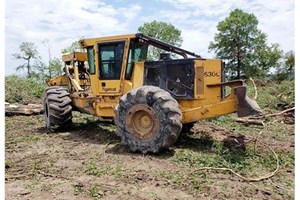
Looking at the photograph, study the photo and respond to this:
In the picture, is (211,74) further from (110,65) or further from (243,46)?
(243,46)

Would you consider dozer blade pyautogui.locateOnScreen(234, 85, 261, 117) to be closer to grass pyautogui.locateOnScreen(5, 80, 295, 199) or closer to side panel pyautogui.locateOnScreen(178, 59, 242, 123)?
side panel pyautogui.locateOnScreen(178, 59, 242, 123)

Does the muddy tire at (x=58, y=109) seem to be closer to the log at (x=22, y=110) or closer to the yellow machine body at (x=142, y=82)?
the yellow machine body at (x=142, y=82)

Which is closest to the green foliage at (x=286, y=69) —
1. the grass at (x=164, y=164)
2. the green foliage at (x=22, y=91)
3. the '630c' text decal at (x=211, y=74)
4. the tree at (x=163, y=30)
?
the tree at (x=163, y=30)

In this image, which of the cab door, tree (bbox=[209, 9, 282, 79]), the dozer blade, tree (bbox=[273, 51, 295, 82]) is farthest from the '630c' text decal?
Answer: tree (bbox=[209, 9, 282, 79])

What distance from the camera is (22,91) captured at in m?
17.5

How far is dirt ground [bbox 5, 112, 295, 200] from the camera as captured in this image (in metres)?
4.47

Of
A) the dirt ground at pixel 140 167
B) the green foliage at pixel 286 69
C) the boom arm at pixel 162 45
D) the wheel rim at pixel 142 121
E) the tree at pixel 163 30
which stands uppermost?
the tree at pixel 163 30

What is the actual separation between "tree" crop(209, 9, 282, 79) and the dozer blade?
124 feet

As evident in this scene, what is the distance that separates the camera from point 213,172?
5180mm

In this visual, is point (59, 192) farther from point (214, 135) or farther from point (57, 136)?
point (214, 135)

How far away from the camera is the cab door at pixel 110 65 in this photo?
7418 millimetres

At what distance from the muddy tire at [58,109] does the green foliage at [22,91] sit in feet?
28.0

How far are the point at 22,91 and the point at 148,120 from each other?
519 inches
